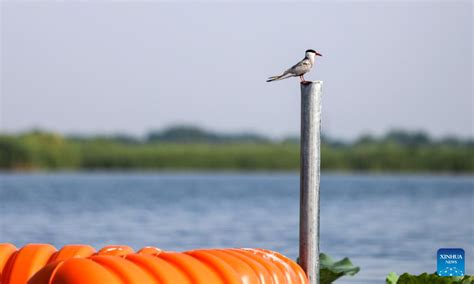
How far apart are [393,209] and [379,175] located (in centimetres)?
5143

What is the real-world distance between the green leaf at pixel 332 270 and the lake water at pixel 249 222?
2.33 m

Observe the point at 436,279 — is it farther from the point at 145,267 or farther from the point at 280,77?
the point at 145,267

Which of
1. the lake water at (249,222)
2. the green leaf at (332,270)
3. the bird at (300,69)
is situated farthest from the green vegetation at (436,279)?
the lake water at (249,222)

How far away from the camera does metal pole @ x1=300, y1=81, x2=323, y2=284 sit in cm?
911

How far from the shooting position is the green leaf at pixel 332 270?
1031 cm

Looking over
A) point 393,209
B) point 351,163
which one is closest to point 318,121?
point 393,209

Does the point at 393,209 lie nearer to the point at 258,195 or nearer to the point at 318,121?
the point at 258,195

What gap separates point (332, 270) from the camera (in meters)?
10.5

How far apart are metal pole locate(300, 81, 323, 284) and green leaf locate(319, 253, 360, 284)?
1157 mm

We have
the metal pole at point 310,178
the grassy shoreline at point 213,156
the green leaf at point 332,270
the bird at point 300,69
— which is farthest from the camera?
the grassy shoreline at point 213,156

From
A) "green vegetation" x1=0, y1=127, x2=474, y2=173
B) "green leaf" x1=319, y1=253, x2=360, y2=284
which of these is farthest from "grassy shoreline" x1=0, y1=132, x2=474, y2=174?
"green leaf" x1=319, y1=253, x2=360, y2=284

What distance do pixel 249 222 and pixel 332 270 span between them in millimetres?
16230

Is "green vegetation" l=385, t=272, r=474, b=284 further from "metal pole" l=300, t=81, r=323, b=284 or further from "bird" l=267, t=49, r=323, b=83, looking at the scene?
"bird" l=267, t=49, r=323, b=83

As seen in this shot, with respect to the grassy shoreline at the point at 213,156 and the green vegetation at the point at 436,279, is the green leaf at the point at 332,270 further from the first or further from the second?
the grassy shoreline at the point at 213,156
